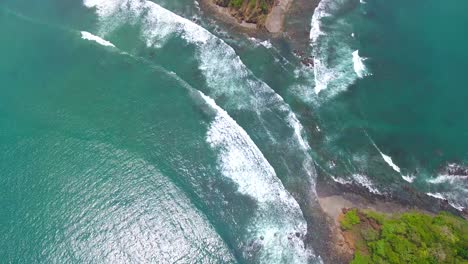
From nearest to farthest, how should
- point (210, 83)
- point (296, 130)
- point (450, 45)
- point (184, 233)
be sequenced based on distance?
point (184, 233) < point (296, 130) < point (210, 83) < point (450, 45)

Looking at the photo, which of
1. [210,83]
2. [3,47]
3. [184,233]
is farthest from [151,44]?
[184,233]

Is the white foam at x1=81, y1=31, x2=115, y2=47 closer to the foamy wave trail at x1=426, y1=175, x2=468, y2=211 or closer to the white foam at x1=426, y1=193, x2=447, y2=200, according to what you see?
the white foam at x1=426, y1=193, x2=447, y2=200

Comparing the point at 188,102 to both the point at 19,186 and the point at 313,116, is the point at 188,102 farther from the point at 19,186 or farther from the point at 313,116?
the point at 19,186

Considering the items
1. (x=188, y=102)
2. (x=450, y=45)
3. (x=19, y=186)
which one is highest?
(x=450, y=45)

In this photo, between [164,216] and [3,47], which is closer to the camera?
[164,216]

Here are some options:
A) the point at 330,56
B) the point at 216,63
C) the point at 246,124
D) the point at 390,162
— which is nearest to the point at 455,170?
the point at 390,162

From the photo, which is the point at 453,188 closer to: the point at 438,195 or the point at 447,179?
the point at 447,179

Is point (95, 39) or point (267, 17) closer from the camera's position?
point (95, 39)
